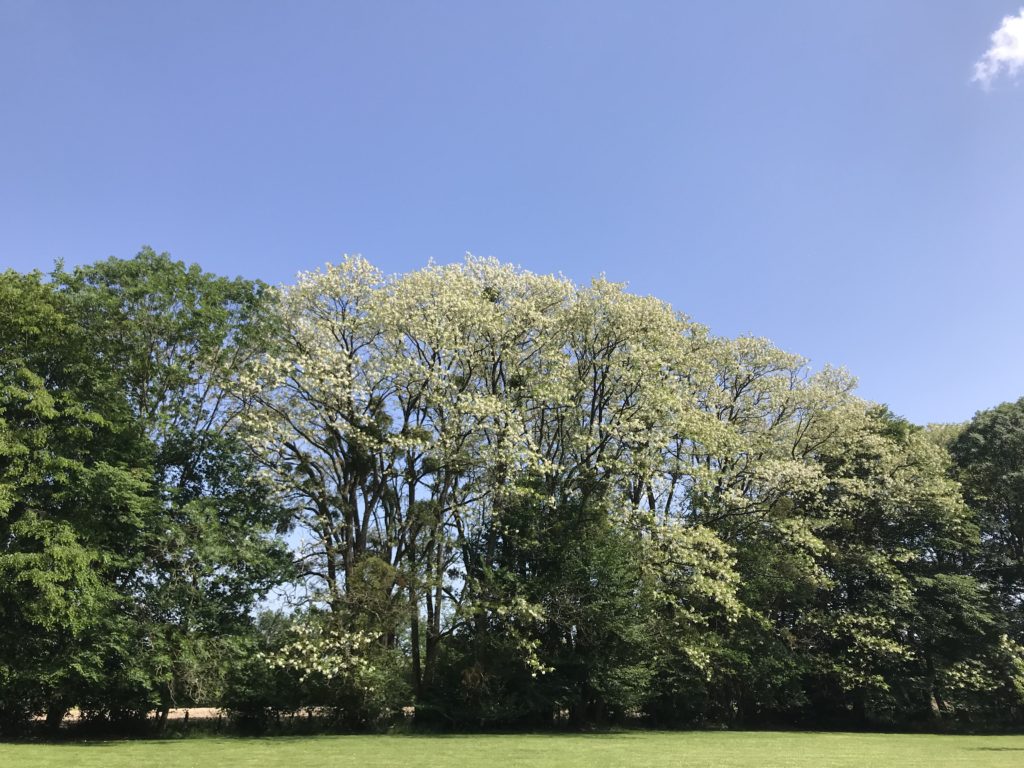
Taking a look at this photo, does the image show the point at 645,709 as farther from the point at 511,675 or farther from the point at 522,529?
the point at 522,529

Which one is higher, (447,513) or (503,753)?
(447,513)

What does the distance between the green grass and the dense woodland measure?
300cm

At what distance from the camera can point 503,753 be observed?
19.6m

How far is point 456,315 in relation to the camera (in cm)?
2991

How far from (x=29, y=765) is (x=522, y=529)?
64.3 ft

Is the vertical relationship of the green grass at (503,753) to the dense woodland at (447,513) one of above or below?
below

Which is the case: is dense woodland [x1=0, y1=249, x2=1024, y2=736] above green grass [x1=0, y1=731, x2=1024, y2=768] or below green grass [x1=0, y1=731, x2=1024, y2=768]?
above

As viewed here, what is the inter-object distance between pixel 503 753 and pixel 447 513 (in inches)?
494

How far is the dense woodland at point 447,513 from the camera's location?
2400 cm

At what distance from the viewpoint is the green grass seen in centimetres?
1698

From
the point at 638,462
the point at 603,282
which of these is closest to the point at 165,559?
the point at 638,462

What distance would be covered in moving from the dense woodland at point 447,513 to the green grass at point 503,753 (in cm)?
300

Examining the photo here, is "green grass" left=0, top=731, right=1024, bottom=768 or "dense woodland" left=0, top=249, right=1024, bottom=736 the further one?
"dense woodland" left=0, top=249, right=1024, bottom=736

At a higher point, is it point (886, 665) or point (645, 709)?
point (886, 665)
